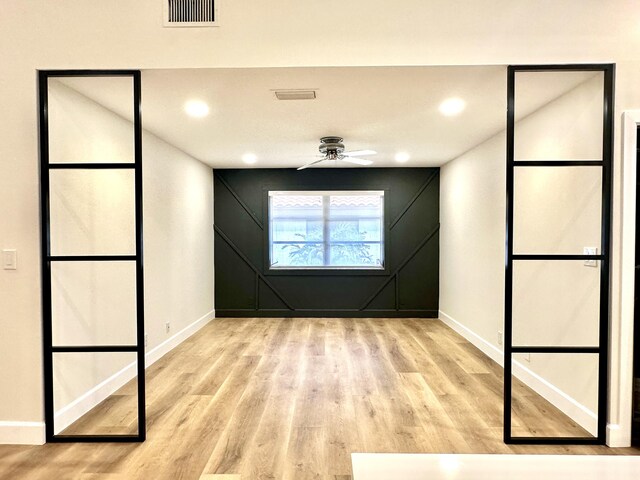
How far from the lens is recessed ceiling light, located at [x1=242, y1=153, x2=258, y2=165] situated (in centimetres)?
540

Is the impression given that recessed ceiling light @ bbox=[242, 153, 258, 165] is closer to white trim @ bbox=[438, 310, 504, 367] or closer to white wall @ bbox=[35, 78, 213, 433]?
white wall @ bbox=[35, 78, 213, 433]

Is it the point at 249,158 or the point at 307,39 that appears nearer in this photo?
the point at 307,39

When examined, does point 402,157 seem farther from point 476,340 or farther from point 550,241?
point 550,241

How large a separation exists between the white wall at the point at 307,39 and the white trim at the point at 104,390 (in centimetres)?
66

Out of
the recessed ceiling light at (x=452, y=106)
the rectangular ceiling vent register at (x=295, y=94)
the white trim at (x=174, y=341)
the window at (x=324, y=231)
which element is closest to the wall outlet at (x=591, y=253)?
the recessed ceiling light at (x=452, y=106)

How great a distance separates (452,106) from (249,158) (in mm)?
3124

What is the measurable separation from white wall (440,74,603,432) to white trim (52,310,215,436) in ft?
11.4

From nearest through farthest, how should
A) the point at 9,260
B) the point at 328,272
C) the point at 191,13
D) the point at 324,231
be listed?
the point at 191,13 < the point at 9,260 < the point at 328,272 < the point at 324,231

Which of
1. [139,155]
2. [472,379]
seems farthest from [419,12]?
[472,379]

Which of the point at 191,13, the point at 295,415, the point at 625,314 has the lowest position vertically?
the point at 295,415

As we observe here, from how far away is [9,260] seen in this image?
2.51 meters

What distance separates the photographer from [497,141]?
422cm

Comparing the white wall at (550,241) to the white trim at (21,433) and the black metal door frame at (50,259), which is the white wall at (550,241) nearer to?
the black metal door frame at (50,259)

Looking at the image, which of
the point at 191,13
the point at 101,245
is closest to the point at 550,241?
the point at 191,13
